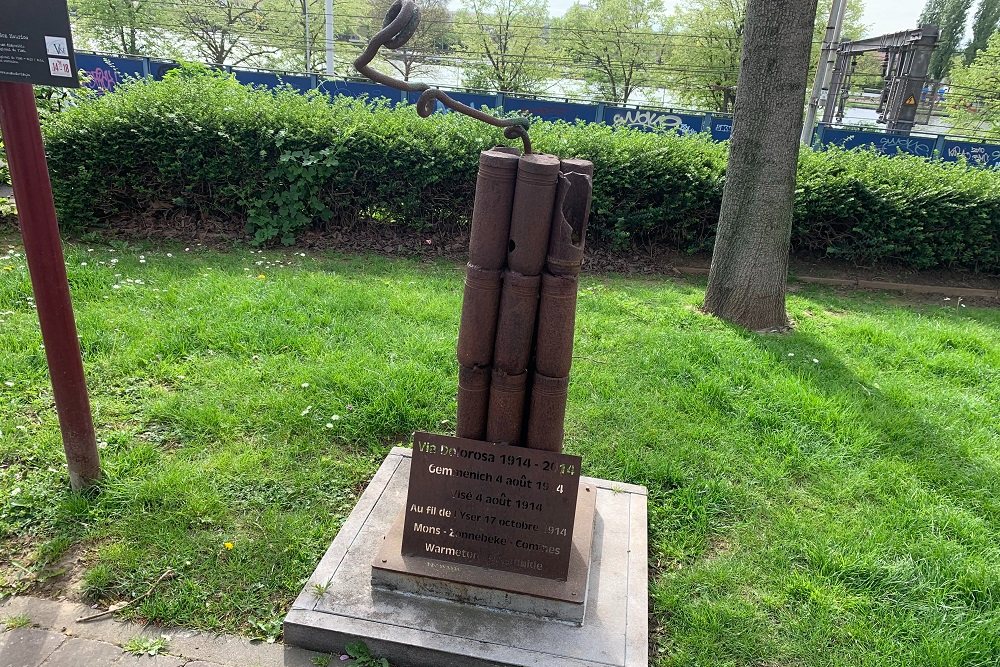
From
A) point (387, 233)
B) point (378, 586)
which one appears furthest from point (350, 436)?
point (387, 233)

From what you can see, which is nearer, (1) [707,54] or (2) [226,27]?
(1) [707,54]

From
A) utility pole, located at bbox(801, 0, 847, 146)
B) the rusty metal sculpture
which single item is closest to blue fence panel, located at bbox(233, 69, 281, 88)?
utility pole, located at bbox(801, 0, 847, 146)

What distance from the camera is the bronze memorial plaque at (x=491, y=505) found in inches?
94.7

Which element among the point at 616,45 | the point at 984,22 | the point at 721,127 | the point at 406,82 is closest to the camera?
the point at 406,82

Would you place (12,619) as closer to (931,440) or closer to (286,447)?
(286,447)

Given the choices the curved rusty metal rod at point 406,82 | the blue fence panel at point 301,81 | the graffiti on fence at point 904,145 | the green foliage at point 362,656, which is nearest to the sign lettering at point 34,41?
the curved rusty metal rod at point 406,82

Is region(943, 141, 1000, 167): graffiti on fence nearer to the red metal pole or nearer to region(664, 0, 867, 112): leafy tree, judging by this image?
region(664, 0, 867, 112): leafy tree

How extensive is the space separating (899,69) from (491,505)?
20071 mm

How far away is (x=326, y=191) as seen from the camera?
703 centimetres

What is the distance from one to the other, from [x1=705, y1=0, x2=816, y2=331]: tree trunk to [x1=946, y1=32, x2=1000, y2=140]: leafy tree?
112ft

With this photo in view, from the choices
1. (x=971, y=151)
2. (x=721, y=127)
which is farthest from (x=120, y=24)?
(x=971, y=151)

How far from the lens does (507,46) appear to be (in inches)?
1697

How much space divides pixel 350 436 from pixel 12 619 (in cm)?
161

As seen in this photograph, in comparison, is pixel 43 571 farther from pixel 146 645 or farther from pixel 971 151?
pixel 971 151
